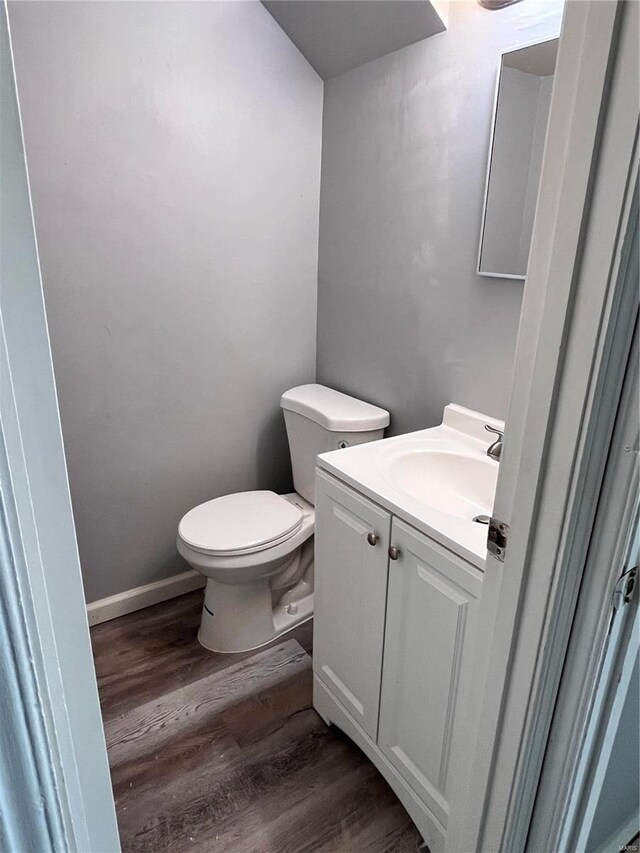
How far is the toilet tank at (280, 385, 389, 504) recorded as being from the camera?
184 centimetres

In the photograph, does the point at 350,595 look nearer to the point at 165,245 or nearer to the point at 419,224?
the point at 419,224

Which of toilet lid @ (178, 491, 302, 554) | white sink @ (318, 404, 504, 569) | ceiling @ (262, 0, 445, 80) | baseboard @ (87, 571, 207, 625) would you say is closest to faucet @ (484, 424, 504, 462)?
white sink @ (318, 404, 504, 569)

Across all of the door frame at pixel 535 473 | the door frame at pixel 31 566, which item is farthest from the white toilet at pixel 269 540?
the door frame at pixel 31 566

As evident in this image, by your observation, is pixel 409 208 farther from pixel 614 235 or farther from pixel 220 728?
pixel 220 728

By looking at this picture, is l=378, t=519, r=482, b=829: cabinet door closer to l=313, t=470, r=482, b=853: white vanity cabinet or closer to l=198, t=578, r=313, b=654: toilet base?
l=313, t=470, r=482, b=853: white vanity cabinet

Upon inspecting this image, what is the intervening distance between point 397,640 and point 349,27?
171 centimetres

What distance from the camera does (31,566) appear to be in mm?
446

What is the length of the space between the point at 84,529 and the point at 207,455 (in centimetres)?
50

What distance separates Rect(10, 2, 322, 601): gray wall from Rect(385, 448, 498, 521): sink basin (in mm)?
866

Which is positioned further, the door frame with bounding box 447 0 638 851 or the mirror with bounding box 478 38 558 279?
the mirror with bounding box 478 38 558 279

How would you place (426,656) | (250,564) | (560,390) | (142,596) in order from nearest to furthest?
(560,390), (426,656), (250,564), (142,596)

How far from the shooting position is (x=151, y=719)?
64.9 inches

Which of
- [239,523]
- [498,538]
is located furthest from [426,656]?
[239,523]

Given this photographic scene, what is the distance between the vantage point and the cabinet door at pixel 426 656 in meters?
1.08
